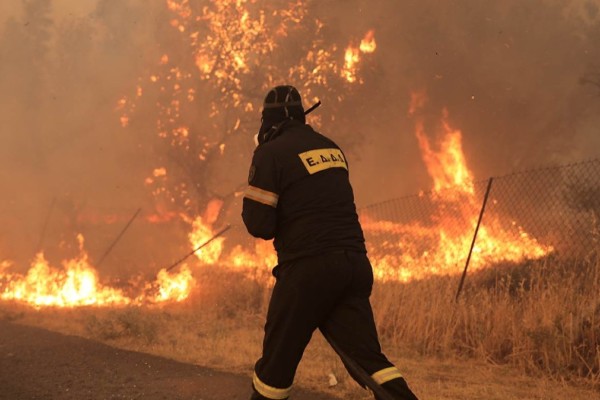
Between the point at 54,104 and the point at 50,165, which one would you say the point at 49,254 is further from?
the point at 54,104

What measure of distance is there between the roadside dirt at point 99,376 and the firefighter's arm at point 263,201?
2086 millimetres

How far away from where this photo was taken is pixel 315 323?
323 centimetres

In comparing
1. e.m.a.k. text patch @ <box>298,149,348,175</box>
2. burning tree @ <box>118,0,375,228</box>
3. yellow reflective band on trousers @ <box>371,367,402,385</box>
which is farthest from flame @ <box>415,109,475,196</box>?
yellow reflective band on trousers @ <box>371,367,402,385</box>

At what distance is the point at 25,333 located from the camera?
286 inches

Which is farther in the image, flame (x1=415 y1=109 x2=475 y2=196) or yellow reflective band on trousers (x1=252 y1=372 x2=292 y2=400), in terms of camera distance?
flame (x1=415 y1=109 x2=475 y2=196)

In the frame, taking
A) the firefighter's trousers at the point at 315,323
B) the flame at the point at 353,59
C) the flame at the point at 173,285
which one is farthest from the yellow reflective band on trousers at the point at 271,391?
the flame at the point at 353,59

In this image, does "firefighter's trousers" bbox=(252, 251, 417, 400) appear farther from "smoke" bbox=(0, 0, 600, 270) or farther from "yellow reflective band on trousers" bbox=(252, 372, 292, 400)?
"smoke" bbox=(0, 0, 600, 270)

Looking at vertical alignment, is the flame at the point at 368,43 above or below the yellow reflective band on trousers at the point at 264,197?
above

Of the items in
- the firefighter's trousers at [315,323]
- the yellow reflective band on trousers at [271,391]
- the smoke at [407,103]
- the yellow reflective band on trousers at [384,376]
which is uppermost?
the smoke at [407,103]

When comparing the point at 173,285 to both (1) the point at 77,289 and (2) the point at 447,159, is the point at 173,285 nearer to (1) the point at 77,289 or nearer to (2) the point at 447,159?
(1) the point at 77,289

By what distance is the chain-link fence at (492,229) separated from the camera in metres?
10.9

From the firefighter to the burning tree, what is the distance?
1264 centimetres

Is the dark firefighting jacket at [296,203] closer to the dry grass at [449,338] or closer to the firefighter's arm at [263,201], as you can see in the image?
the firefighter's arm at [263,201]

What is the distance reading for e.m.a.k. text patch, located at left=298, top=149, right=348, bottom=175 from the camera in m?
3.30
